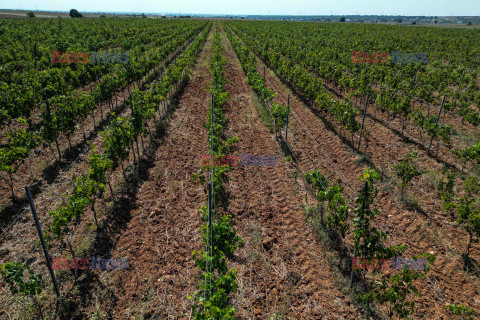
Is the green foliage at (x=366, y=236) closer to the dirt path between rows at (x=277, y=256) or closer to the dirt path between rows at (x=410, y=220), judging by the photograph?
the dirt path between rows at (x=277, y=256)

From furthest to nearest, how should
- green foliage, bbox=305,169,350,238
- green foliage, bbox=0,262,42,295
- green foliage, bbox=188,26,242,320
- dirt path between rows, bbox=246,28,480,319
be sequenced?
green foliage, bbox=305,169,350,238 < dirt path between rows, bbox=246,28,480,319 < green foliage, bbox=0,262,42,295 < green foliage, bbox=188,26,242,320


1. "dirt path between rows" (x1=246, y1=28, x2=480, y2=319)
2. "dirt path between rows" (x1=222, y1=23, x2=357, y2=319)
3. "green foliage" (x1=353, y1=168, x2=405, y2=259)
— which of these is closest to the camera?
"green foliage" (x1=353, y1=168, x2=405, y2=259)

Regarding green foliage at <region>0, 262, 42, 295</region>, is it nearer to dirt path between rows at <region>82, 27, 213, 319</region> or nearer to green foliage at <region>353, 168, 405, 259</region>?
dirt path between rows at <region>82, 27, 213, 319</region>

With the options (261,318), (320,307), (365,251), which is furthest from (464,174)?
(261,318)

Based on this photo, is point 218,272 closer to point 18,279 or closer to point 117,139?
point 18,279

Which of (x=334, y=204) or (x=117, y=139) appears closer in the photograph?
(x=334, y=204)

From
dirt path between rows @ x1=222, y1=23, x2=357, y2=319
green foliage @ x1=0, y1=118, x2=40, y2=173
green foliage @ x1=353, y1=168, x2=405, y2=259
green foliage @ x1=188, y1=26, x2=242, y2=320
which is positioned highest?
green foliage @ x1=0, y1=118, x2=40, y2=173

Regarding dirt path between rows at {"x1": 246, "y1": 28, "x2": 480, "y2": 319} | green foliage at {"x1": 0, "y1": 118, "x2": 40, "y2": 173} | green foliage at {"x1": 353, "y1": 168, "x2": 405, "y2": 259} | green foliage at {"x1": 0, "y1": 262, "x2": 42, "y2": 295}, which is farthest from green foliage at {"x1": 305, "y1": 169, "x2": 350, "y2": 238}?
green foliage at {"x1": 0, "y1": 118, "x2": 40, "y2": 173}

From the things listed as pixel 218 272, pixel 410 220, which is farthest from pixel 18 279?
pixel 410 220

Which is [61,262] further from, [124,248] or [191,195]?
[191,195]
